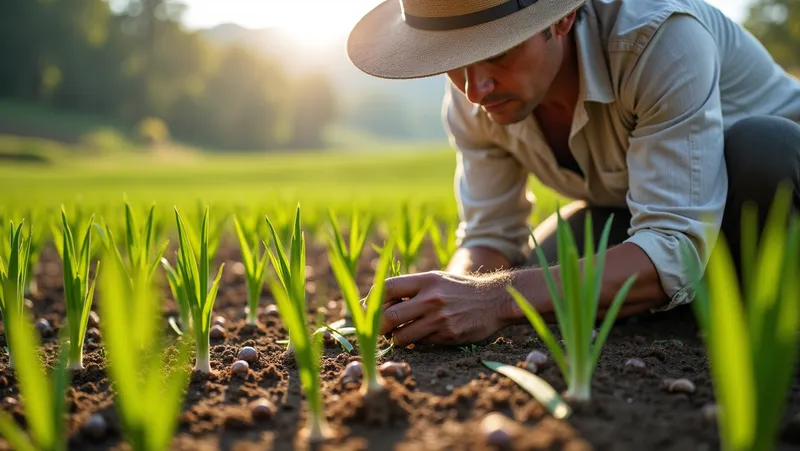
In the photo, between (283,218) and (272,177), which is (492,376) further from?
(272,177)

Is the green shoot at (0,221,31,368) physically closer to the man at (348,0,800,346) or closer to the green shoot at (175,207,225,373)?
the green shoot at (175,207,225,373)

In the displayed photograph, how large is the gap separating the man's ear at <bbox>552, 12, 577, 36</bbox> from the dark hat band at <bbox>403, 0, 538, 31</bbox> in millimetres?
163

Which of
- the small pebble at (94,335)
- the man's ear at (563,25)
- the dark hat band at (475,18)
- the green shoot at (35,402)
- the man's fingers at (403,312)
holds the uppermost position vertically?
the dark hat band at (475,18)

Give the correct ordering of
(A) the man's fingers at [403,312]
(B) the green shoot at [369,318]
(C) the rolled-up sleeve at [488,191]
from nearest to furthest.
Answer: (B) the green shoot at [369,318]
(A) the man's fingers at [403,312]
(C) the rolled-up sleeve at [488,191]

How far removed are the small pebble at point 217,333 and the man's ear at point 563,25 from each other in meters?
1.49

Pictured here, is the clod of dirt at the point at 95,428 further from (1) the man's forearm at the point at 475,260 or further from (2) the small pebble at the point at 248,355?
(1) the man's forearm at the point at 475,260

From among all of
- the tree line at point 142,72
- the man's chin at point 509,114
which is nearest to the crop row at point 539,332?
the man's chin at point 509,114

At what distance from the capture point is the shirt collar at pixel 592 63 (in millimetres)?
2328

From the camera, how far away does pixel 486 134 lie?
2885 millimetres

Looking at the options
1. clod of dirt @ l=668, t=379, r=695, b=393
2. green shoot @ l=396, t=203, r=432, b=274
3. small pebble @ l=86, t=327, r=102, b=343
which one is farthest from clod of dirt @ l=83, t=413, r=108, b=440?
green shoot @ l=396, t=203, r=432, b=274

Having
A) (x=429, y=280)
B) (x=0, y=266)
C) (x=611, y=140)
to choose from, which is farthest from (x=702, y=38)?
(x=0, y=266)

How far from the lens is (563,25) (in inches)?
88.1

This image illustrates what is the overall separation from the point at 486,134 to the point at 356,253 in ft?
3.03

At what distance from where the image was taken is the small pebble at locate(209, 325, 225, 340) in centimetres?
227
